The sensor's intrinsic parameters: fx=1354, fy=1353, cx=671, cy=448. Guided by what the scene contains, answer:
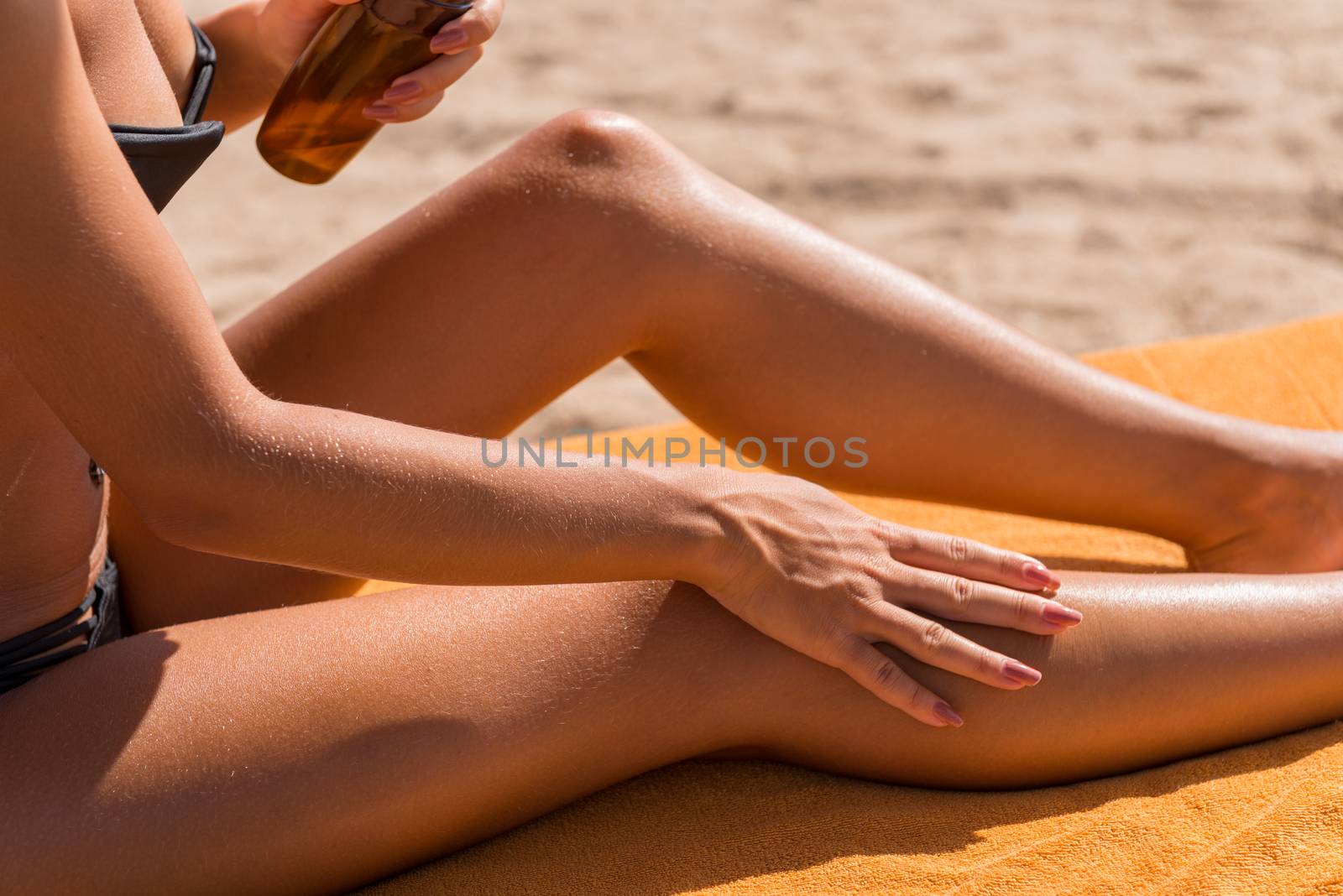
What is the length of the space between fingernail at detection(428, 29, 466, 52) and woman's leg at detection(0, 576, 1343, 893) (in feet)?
1.48

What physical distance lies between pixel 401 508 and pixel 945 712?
0.46 m

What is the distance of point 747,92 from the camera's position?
3424 millimetres

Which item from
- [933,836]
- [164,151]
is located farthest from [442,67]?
[933,836]

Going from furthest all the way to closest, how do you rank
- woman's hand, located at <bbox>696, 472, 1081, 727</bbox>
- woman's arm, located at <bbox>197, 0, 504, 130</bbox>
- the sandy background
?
the sandy background, woman's arm, located at <bbox>197, 0, 504, 130</bbox>, woman's hand, located at <bbox>696, 472, 1081, 727</bbox>

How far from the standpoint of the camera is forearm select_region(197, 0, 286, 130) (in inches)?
54.3

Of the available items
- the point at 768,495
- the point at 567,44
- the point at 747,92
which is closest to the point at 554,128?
Result: the point at 768,495

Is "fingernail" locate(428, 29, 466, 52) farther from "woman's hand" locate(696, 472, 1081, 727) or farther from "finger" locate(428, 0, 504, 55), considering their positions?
"woman's hand" locate(696, 472, 1081, 727)

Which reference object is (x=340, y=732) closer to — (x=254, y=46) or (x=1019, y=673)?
(x=1019, y=673)

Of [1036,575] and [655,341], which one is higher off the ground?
[655,341]

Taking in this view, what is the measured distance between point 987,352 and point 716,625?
1.34ft

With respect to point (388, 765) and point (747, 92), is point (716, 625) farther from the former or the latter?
point (747, 92)

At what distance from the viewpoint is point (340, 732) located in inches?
38.9

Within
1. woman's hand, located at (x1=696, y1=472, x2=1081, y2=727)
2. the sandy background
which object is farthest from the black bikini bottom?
the sandy background

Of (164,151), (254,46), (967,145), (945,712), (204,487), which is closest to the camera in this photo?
(204,487)
